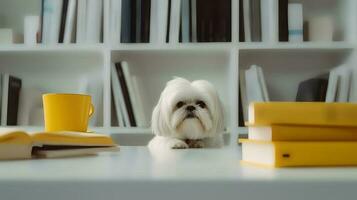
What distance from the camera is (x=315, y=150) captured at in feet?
1.45

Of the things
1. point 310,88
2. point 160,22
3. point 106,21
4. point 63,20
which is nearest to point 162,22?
point 160,22

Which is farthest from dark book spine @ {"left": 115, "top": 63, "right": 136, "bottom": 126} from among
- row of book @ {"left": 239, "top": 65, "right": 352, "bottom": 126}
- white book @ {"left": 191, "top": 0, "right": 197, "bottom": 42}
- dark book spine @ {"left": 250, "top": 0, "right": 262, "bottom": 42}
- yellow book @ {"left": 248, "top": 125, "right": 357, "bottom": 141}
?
yellow book @ {"left": 248, "top": 125, "right": 357, "bottom": 141}

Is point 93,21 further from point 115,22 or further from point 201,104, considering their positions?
point 201,104

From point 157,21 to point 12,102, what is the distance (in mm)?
842

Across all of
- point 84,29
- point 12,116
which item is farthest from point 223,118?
point 12,116

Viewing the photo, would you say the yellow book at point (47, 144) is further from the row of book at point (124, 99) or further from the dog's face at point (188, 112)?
the row of book at point (124, 99)

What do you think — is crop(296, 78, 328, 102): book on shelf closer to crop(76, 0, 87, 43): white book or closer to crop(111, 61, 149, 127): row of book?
crop(111, 61, 149, 127): row of book

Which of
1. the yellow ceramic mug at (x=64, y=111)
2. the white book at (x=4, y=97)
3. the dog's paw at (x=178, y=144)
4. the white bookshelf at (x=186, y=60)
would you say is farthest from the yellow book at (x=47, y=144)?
the white book at (x=4, y=97)

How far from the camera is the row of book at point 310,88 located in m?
2.13

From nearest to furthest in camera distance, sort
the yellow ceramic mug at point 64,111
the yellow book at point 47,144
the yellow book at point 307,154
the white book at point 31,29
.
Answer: the yellow book at point 307,154 → the yellow book at point 47,144 → the yellow ceramic mug at point 64,111 → the white book at point 31,29

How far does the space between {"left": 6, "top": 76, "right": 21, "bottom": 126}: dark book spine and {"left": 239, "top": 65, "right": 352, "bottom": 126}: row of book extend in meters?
1.13

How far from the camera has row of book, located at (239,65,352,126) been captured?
213cm

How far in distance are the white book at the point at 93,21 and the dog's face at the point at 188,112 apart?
0.57m

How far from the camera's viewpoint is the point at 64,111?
2.80 feet
